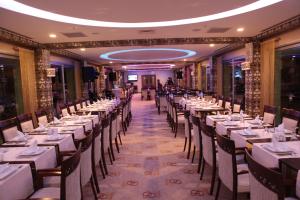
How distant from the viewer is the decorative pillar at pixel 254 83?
7012mm

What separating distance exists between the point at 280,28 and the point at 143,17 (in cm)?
339

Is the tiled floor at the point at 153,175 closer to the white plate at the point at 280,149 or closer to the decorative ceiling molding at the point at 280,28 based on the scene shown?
the white plate at the point at 280,149

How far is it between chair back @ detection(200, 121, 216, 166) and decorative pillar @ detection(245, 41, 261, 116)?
471cm

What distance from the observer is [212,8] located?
4.22 metres

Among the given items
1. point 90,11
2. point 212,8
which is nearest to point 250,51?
point 212,8

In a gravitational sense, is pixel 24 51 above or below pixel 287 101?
above

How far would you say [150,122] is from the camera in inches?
322

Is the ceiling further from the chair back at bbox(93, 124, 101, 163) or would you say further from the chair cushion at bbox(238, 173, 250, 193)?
the chair cushion at bbox(238, 173, 250, 193)

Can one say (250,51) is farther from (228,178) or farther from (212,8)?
(228,178)

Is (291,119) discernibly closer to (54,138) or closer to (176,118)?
(176,118)

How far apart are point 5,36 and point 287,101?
24.7ft

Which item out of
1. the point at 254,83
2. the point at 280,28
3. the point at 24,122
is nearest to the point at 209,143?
the point at 24,122

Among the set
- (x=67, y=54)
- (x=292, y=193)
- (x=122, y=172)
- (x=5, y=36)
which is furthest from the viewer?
(x=67, y=54)

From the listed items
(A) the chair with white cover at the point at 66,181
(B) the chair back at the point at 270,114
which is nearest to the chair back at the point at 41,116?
(A) the chair with white cover at the point at 66,181
